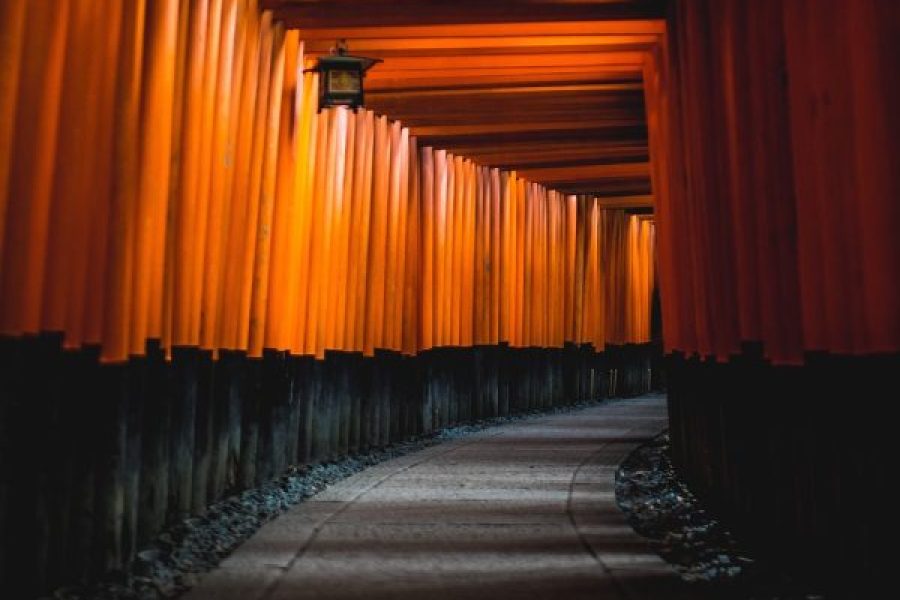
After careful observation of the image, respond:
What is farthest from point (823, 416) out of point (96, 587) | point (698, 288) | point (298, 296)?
point (298, 296)

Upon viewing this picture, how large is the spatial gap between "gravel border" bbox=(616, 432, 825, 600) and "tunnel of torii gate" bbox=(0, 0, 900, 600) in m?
0.18

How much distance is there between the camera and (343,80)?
961 cm

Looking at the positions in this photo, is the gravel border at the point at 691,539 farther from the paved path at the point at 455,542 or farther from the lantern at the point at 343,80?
the lantern at the point at 343,80

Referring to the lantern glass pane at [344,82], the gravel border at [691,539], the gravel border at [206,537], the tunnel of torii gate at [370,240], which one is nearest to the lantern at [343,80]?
the lantern glass pane at [344,82]

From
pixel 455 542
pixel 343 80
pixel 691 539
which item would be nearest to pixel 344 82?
pixel 343 80

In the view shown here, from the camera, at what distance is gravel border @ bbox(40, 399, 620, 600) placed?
5.26 metres

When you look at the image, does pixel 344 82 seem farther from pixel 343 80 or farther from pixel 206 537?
pixel 206 537

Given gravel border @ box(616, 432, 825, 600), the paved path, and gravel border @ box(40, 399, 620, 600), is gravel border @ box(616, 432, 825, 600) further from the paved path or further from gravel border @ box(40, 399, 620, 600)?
gravel border @ box(40, 399, 620, 600)

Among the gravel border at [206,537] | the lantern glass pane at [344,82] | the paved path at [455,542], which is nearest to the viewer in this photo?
the paved path at [455,542]

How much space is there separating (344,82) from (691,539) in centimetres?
526

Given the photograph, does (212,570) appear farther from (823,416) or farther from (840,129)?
(840,129)

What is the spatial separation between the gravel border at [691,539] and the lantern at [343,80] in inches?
175

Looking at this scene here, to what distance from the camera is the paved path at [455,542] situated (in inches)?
202

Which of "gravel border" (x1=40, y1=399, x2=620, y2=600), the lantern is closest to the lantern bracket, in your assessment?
the lantern
